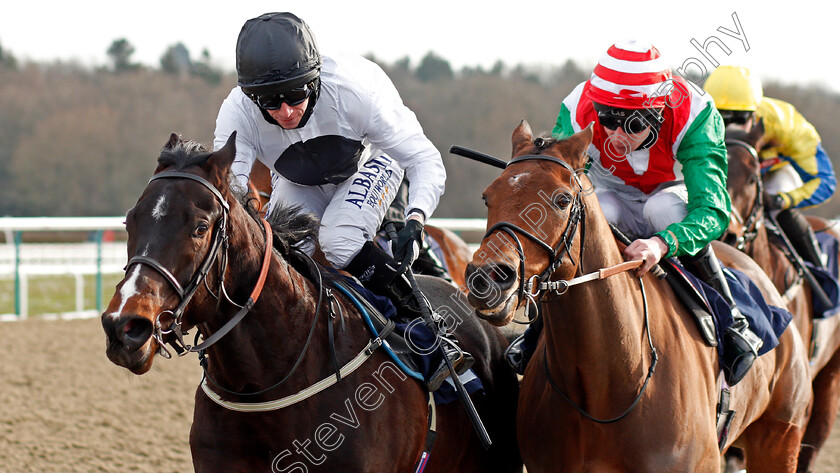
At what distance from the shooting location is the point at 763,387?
12.1ft

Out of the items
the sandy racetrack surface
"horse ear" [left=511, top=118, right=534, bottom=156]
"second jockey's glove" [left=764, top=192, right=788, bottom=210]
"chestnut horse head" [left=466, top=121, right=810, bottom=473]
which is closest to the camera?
"chestnut horse head" [left=466, top=121, right=810, bottom=473]

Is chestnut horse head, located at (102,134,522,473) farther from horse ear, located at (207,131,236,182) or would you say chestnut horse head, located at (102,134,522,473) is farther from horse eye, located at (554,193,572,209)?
horse eye, located at (554,193,572,209)

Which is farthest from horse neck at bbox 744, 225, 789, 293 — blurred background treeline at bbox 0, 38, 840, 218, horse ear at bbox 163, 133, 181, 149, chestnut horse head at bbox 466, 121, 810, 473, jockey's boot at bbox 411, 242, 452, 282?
blurred background treeline at bbox 0, 38, 840, 218

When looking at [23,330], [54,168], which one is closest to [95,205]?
[54,168]

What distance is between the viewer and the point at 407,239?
312 centimetres

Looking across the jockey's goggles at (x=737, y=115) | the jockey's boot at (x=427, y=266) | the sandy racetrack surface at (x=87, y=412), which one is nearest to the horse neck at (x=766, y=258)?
the jockey's goggles at (x=737, y=115)

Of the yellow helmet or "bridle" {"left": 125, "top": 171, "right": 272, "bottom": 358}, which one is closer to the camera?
"bridle" {"left": 125, "top": 171, "right": 272, "bottom": 358}

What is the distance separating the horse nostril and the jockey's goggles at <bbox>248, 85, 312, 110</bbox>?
1103 mm

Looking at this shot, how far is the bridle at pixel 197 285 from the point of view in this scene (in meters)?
2.22

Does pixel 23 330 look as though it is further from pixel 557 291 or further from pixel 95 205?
pixel 95 205

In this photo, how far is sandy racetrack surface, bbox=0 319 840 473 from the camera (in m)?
5.25

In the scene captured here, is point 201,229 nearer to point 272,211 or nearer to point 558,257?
point 272,211

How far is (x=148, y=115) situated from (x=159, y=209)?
40691 millimetres

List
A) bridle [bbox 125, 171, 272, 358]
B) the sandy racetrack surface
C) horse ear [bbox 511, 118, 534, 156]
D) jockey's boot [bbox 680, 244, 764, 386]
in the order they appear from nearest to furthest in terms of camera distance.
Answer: bridle [bbox 125, 171, 272, 358] < horse ear [bbox 511, 118, 534, 156] < jockey's boot [bbox 680, 244, 764, 386] < the sandy racetrack surface
